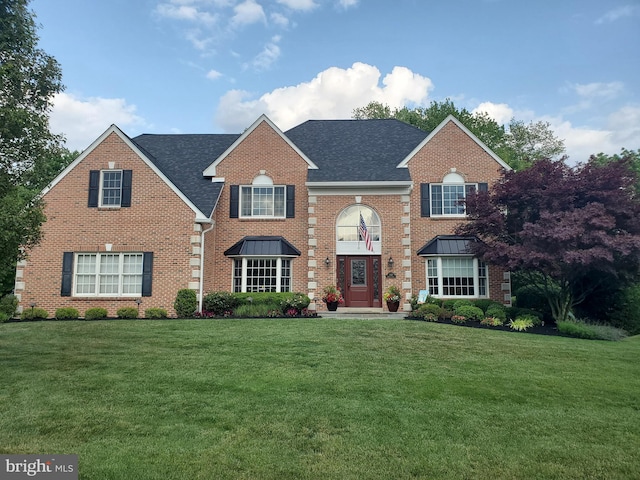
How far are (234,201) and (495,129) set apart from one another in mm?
26770

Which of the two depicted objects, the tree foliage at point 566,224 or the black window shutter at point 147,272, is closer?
the tree foliage at point 566,224

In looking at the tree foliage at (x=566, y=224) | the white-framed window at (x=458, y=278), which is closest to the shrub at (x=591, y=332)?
the tree foliage at (x=566, y=224)

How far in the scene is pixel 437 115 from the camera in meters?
35.8

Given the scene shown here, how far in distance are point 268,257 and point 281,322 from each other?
4938 millimetres

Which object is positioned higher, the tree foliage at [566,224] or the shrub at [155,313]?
the tree foliage at [566,224]

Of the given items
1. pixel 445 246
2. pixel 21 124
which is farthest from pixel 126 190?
pixel 445 246

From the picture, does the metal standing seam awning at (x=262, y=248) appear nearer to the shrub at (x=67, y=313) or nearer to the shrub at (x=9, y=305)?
the shrub at (x=67, y=313)

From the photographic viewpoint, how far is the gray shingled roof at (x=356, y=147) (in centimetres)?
1883

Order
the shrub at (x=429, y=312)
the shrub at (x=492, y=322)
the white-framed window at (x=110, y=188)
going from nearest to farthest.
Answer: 1. the shrub at (x=492, y=322)
2. the shrub at (x=429, y=312)
3. the white-framed window at (x=110, y=188)

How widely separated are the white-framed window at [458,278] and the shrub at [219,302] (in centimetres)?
872

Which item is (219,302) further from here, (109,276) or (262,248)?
(109,276)

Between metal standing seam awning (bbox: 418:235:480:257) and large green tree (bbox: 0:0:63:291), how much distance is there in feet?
47.2

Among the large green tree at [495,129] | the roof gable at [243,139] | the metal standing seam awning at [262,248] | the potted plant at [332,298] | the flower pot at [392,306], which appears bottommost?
the flower pot at [392,306]

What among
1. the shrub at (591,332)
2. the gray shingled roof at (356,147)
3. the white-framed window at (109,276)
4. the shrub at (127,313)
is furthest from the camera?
the gray shingled roof at (356,147)
